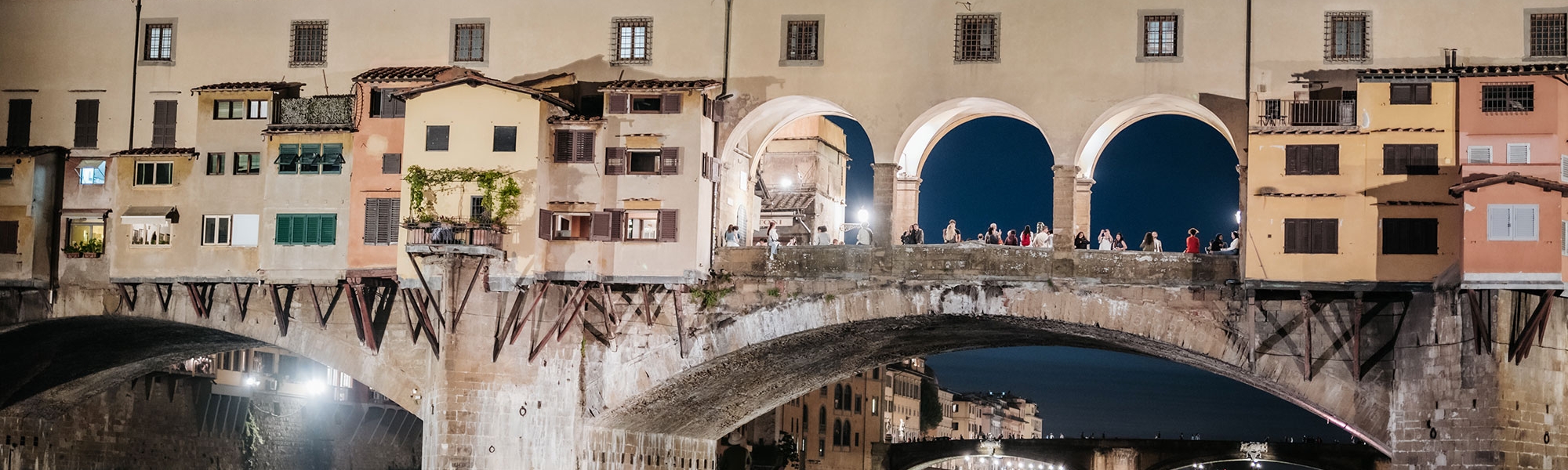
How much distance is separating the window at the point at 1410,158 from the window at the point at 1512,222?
228 centimetres

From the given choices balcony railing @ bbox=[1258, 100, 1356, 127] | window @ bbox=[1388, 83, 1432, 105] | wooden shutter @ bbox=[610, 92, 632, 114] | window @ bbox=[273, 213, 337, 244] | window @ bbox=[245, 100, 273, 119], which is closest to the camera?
window @ bbox=[1388, 83, 1432, 105]

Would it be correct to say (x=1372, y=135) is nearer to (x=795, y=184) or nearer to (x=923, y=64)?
(x=923, y=64)

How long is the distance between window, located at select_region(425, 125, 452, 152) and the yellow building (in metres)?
19.3

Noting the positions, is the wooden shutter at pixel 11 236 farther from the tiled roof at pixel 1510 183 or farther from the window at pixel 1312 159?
the tiled roof at pixel 1510 183

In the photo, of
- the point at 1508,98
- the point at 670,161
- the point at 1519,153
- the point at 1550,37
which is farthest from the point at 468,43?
the point at 1550,37

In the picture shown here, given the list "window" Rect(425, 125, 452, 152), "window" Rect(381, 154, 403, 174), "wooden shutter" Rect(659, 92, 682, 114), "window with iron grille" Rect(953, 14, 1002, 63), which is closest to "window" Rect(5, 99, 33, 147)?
"window" Rect(381, 154, 403, 174)

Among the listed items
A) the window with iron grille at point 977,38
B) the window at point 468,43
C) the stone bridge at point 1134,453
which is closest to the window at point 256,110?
the window at point 468,43

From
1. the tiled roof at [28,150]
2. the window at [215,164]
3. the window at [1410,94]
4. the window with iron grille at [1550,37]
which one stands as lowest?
the window at [215,164]

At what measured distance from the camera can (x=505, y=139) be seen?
46.2m

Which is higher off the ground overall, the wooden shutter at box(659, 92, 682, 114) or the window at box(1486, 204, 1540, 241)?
the wooden shutter at box(659, 92, 682, 114)

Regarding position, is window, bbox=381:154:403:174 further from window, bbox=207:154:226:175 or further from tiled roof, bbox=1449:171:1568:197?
tiled roof, bbox=1449:171:1568:197

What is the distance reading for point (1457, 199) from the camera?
40.3 m

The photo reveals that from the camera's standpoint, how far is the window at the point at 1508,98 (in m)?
39.9

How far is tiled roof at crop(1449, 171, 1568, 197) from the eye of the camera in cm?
3844
